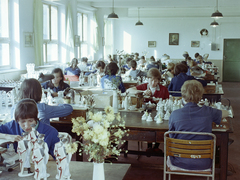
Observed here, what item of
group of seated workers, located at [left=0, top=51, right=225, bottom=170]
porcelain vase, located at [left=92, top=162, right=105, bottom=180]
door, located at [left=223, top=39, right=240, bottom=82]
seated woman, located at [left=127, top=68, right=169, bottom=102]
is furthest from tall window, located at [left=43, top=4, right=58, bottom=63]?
door, located at [left=223, top=39, right=240, bottom=82]

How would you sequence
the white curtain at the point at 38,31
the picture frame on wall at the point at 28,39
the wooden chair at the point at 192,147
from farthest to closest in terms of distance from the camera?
1. the white curtain at the point at 38,31
2. the picture frame on wall at the point at 28,39
3. the wooden chair at the point at 192,147

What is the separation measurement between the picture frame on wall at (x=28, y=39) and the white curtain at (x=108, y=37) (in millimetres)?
7213

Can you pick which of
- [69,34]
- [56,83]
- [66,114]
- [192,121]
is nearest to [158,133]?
[192,121]

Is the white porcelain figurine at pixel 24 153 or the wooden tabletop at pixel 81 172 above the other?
the white porcelain figurine at pixel 24 153

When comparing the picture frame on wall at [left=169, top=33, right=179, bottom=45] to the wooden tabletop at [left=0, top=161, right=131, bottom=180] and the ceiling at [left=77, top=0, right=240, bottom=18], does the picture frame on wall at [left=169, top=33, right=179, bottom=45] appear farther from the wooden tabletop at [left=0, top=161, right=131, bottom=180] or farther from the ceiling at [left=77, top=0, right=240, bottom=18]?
the wooden tabletop at [left=0, top=161, right=131, bottom=180]

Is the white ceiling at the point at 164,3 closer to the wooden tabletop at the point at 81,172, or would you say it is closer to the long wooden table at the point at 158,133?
the long wooden table at the point at 158,133

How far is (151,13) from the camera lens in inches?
643

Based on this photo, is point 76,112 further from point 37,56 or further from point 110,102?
point 37,56

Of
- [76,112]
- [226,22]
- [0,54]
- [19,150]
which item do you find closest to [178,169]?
[76,112]

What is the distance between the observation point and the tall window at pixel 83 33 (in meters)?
13.3

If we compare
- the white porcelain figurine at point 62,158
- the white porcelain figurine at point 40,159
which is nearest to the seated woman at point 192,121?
the white porcelain figurine at point 62,158

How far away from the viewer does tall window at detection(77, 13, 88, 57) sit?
43.6 feet

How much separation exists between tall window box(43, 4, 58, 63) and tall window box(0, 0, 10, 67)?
6.99 ft

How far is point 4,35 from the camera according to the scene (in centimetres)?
780
